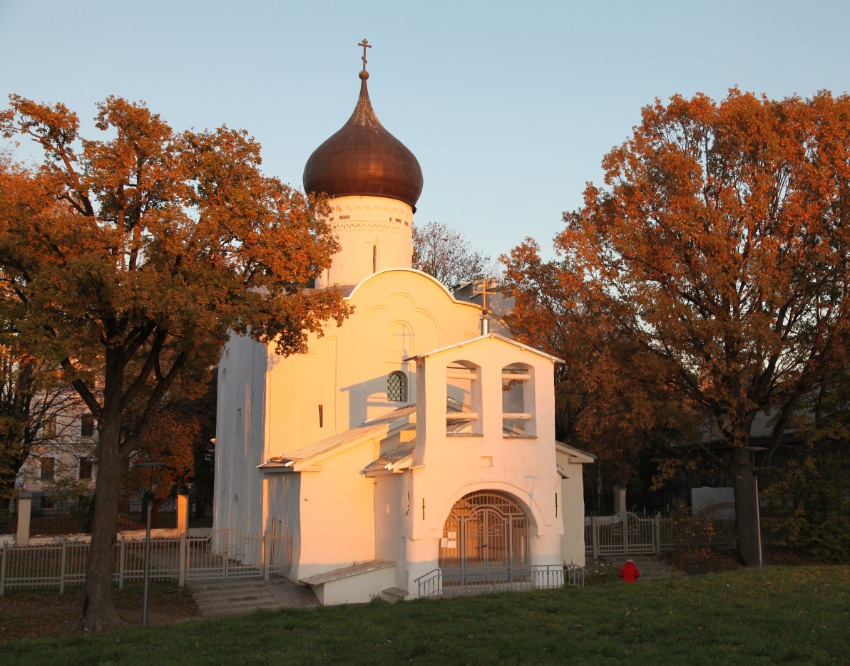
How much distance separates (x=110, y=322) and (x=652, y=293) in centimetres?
1057

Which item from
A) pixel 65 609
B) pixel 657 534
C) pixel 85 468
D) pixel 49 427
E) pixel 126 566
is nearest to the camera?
pixel 65 609

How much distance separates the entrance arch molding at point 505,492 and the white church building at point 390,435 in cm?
3

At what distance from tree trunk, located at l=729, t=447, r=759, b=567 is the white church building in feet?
11.3

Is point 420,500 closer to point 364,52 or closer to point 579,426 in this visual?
point 579,426

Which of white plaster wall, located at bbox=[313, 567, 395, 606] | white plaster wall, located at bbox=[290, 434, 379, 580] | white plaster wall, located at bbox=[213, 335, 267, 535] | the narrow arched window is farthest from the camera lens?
the narrow arched window

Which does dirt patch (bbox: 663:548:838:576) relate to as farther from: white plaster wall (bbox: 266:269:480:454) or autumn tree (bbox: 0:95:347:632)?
autumn tree (bbox: 0:95:347:632)

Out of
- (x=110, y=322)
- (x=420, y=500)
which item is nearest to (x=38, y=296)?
(x=110, y=322)

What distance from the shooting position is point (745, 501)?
18.5 meters

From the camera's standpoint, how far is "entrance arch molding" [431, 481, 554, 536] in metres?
15.3

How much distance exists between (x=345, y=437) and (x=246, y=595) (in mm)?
3954

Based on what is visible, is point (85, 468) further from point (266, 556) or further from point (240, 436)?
point (266, 556)

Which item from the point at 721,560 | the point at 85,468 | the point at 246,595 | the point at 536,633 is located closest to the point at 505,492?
the point at 246,595

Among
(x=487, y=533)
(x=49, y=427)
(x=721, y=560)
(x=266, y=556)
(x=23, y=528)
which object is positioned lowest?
(x=721, y=560)

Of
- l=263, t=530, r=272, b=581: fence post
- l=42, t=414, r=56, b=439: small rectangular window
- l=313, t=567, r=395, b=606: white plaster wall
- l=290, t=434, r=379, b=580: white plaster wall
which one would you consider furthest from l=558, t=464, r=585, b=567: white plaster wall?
l=42, t=414, r=56, b=439: small rectangular window
